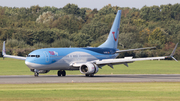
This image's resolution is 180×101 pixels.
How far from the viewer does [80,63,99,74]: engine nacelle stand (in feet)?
174

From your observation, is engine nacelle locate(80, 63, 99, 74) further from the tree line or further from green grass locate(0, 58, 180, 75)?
the tree line

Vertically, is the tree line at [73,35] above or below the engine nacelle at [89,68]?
above

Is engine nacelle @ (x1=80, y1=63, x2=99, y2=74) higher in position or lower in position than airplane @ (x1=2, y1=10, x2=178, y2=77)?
lower

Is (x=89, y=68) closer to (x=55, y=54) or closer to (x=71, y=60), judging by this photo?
(x=71, y=60)

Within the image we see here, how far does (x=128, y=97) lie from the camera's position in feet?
88.1

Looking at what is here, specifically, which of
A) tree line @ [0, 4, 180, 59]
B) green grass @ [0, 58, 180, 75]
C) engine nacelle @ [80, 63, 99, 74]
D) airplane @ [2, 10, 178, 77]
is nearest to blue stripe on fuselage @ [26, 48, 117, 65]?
airplane @ [2, 10, 178, 77]

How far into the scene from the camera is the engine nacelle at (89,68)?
5309cm

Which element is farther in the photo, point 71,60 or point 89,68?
point 71,60

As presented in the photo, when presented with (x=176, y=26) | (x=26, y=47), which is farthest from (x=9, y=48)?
(x=176, y=26)

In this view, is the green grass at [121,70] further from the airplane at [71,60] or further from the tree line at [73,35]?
the tree line at [73,35]

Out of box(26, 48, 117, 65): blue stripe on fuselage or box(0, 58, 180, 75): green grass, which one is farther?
box(0, 58, 180, 75): green grass

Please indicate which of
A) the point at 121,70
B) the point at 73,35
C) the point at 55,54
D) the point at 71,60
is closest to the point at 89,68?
the point at 71,60

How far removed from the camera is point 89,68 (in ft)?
174

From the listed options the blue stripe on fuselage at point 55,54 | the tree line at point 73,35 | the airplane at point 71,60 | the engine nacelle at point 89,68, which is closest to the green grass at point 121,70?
the blue stripe on fuselage at point 55,54
